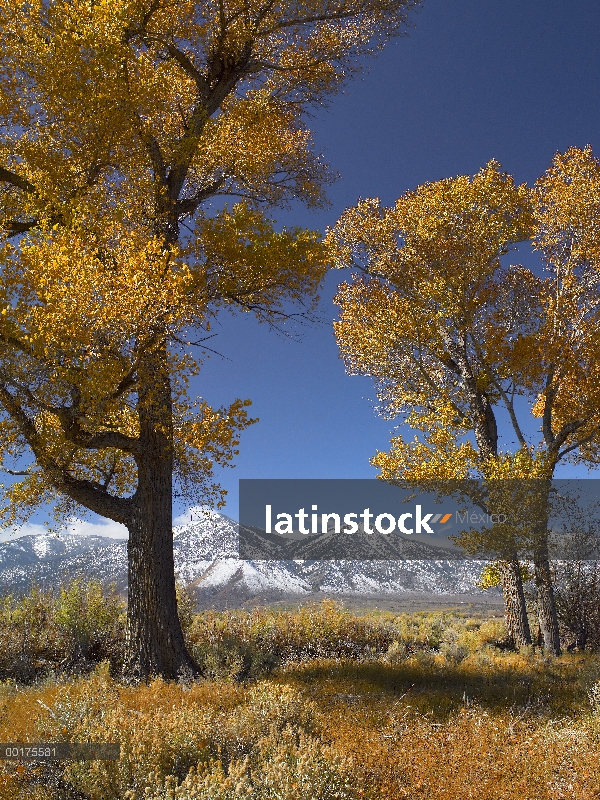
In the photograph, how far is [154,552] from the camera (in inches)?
371

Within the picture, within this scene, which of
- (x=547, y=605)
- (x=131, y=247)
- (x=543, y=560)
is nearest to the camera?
(x=131, y=247)

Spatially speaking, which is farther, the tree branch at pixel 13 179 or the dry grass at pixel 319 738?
the tree branch at pixel 13 179

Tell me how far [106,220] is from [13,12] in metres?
4.58

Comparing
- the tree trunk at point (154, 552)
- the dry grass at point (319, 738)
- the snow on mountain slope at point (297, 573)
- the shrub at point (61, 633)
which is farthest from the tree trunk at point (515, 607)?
the snow on mountain slope at point (297, 573)

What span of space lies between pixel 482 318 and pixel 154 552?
938 cm

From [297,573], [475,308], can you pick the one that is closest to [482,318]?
[475,308]

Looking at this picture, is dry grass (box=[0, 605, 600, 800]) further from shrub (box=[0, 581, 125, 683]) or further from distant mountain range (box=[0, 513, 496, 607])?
distant mountain range (box=[0, 513, 496, 607])

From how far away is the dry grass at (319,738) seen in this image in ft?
13.9

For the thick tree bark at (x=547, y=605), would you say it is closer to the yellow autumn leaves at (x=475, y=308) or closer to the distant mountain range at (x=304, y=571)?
the yellow autumn leaves at (x=475, y=308)

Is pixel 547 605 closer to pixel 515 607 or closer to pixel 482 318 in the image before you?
pixel 515 607

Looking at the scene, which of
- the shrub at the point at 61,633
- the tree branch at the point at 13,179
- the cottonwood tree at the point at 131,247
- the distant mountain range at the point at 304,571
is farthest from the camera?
the distant mountain range at the point at 304,571

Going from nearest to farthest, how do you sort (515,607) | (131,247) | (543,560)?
(131,247) < (543,560) < (515,607)

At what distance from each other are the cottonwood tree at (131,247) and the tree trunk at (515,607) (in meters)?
8.20

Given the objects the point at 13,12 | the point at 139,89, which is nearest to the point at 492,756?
the point at 139,89
